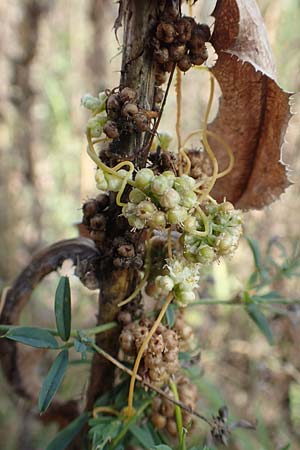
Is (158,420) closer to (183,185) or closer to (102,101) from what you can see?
(183,185)

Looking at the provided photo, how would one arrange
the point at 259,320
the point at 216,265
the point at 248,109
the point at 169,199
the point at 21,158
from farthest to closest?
the point at 21,158 → the point at 216,265 → the point at 259,320 → the point at 248,109 → the point at 169,199

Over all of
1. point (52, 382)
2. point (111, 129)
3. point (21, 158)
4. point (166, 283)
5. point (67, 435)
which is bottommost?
point (67, 435)

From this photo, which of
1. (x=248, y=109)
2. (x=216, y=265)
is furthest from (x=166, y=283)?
(x=216, y=265)

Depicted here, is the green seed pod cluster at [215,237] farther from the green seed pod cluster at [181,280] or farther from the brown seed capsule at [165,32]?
the brown seed capsule at [165,32]

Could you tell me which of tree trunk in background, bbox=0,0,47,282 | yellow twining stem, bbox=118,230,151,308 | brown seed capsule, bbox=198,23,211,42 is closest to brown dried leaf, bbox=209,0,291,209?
brown seed capsule, bbox=198,23,211,42

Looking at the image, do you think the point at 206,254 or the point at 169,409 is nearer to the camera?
the point at 206,254

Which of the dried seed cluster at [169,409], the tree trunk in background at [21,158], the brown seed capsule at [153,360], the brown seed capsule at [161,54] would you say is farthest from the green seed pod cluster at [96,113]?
the tree trunk in background at [21,158]
